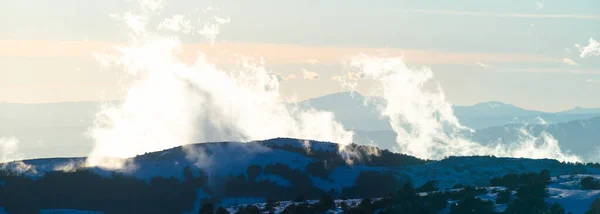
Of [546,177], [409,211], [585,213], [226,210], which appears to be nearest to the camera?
[585,213]

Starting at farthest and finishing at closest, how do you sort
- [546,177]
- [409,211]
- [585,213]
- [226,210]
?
[546,177]
[226,210]
[409,211]
[585,213]

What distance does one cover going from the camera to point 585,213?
13350cm

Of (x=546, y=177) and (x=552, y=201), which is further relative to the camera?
(x=546, y=177)

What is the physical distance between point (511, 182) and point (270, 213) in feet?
174

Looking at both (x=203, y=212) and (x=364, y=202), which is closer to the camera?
(x=364, y=202)

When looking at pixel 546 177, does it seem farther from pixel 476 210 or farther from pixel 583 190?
pixel 476 210

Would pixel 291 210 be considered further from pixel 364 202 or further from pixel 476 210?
pixel 476 210

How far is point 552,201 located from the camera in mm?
140500

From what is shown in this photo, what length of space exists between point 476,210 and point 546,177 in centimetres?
3969

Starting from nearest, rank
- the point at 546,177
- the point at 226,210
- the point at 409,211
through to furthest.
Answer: the point at 409,211 < the point at 226,210 < the point at 546,177

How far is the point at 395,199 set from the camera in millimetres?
151000

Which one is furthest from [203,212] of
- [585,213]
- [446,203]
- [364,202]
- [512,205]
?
[585,213]

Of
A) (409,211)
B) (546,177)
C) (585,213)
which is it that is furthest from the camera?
(546,177)

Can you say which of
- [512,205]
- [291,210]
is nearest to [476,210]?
[512,205]
